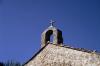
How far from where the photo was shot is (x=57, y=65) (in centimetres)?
1585

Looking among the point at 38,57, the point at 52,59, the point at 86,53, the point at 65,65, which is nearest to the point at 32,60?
the point at 38,57

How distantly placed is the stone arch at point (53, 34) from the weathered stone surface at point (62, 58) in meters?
0.95

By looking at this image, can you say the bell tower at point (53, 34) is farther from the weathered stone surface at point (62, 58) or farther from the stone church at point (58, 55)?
the weathered stone surface at point (62, 58)

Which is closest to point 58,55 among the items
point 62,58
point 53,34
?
point 62,58

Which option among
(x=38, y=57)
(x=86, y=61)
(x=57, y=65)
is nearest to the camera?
(x=86, y=61)

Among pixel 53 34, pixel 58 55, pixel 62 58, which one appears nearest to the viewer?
pixel 62 58

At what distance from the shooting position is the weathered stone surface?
14883 mm

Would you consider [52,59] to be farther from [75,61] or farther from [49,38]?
[49,38]

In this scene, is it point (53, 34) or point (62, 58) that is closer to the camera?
point (62, 58)

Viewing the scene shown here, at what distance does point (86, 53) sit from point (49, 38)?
4539mm

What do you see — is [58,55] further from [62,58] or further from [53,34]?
[53,34]

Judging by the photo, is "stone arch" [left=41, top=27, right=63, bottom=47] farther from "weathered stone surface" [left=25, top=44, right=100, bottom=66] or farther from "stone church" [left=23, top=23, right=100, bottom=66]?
"weathered stone surface" [left=25, top=44, right=100, bottom=66]

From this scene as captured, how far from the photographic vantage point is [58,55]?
16.2m

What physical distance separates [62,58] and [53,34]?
9.54 ft
